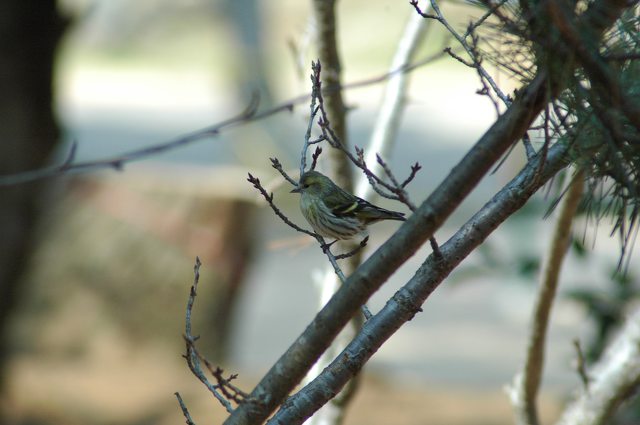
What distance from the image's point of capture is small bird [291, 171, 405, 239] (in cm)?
263

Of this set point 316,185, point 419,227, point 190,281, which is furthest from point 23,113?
point 419,227

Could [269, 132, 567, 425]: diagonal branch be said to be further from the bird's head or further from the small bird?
the bird's head

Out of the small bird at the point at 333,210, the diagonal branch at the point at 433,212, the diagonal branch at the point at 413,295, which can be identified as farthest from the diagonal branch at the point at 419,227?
the small bird at the point at 333,210

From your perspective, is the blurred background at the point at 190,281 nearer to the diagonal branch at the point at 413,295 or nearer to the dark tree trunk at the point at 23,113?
the dark tree trunk at the point at 23,113

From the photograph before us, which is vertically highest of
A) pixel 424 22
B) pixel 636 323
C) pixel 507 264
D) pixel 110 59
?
pixel 110 59

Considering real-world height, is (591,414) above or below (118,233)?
below

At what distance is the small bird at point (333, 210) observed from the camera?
2.63m

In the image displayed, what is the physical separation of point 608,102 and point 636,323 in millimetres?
1362

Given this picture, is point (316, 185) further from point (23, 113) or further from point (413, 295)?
point (23, 113)

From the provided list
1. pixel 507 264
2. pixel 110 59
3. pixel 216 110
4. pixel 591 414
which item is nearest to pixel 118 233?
pixel 507 264

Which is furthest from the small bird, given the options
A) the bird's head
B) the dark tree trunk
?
the dark tree trunk

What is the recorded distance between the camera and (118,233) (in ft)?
19.9

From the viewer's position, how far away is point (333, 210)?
2.78m

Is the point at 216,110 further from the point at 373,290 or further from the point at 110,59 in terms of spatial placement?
the point at 373,290
